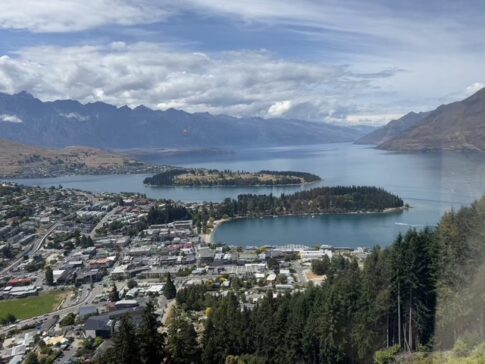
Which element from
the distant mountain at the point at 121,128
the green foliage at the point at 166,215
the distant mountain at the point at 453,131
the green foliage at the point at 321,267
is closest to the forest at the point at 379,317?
the green foliage at the point at 321,267

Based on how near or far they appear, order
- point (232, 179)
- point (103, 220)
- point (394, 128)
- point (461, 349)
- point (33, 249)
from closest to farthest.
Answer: point (461, 349)
point (33, 249)
point (103, 220)
point (232, 179)
point (394, 128)

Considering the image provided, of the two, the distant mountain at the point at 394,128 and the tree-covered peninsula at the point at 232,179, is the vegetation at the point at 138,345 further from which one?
the distant mountain at the point at 394,128

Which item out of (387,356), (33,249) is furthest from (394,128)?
(387,356)

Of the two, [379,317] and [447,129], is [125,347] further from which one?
[447,129]

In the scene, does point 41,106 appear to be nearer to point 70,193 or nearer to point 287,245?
point 70,193

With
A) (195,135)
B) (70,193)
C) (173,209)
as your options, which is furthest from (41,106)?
(173,209)
